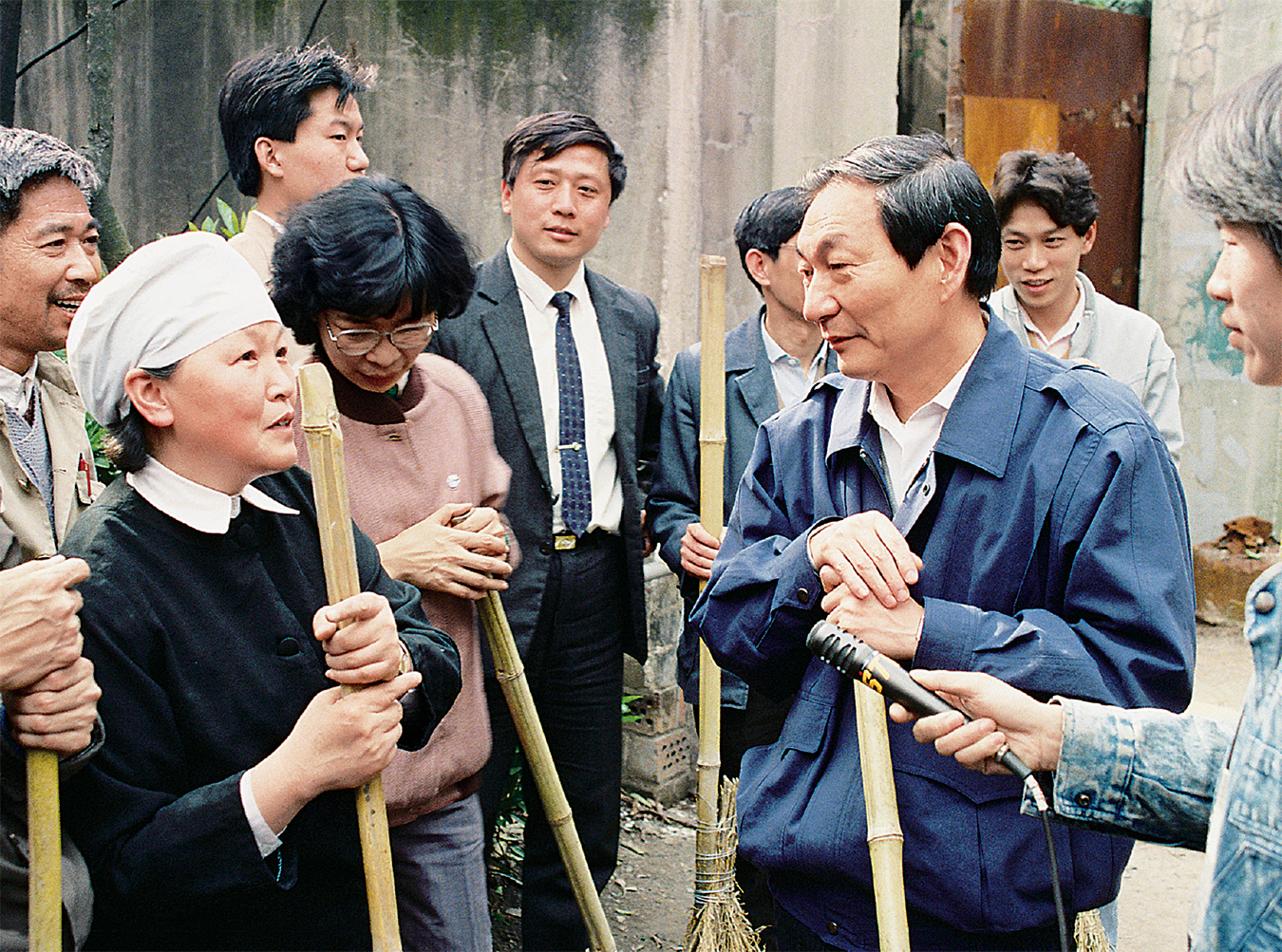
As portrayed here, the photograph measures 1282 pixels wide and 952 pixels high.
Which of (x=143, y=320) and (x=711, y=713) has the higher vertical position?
(x=143, y=320)

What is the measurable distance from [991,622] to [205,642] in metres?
1.22

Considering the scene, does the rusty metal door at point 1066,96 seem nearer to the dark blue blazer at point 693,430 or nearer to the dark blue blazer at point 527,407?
the dark blue blazer at point 693,430

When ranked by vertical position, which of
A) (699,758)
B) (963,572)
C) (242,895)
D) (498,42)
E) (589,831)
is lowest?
(589,831)

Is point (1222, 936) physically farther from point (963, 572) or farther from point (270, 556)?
point (270, 556)

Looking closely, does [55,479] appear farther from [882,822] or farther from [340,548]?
[882,822]

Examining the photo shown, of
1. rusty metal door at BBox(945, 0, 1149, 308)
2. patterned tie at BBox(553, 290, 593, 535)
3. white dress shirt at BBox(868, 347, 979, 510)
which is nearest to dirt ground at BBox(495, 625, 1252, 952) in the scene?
patterned tie at BBox(553, 290, 593, 535)

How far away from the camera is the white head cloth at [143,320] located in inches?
71.8

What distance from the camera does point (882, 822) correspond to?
6.00 feet

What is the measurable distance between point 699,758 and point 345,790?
5.05 ft

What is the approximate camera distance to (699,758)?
3.36 meters

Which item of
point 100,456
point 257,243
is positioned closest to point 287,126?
point 257,243

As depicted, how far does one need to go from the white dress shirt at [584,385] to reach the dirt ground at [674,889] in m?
1.37

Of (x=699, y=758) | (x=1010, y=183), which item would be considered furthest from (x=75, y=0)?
(x=699, y=758)

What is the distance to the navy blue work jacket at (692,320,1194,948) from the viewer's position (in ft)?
6.00
